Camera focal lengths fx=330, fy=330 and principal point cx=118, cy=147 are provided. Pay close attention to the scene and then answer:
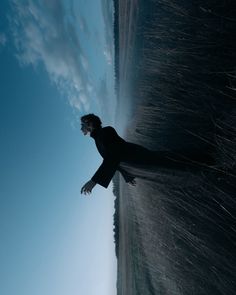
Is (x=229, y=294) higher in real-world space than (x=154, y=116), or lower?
lower

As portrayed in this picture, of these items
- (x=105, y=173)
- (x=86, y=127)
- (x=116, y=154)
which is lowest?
(x=105, y=173)

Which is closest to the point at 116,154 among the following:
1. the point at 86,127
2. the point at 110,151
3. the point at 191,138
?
the point at 110,151

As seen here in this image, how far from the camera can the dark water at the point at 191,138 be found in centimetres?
165

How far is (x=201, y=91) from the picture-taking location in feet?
6.73

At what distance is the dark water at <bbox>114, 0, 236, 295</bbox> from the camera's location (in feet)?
5.42

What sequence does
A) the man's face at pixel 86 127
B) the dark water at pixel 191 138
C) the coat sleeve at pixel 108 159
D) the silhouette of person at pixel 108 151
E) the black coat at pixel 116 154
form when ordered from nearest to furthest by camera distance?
1. the dark water at pixel 191 138
2. the black coat at pixel 116 154
3. the silhouette of person at pixel 108 151
4. the coat sleeve at pixel 108 159
5. the man's face at pixel 86 127

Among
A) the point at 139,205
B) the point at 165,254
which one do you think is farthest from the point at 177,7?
the point at 139,205

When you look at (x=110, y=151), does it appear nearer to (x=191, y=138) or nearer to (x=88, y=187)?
(x=88, y=187)

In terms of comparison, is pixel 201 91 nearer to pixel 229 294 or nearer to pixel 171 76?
pixel 171 76

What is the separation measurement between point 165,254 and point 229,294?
1.80 m

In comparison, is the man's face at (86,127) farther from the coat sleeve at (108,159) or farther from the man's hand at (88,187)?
the man's hand at (88,187)

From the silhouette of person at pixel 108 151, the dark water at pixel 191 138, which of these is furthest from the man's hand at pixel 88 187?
the dark water at pixel 191 138

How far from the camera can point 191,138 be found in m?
2.30

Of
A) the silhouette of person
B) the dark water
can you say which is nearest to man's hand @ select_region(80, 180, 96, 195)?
the silhouette of person
